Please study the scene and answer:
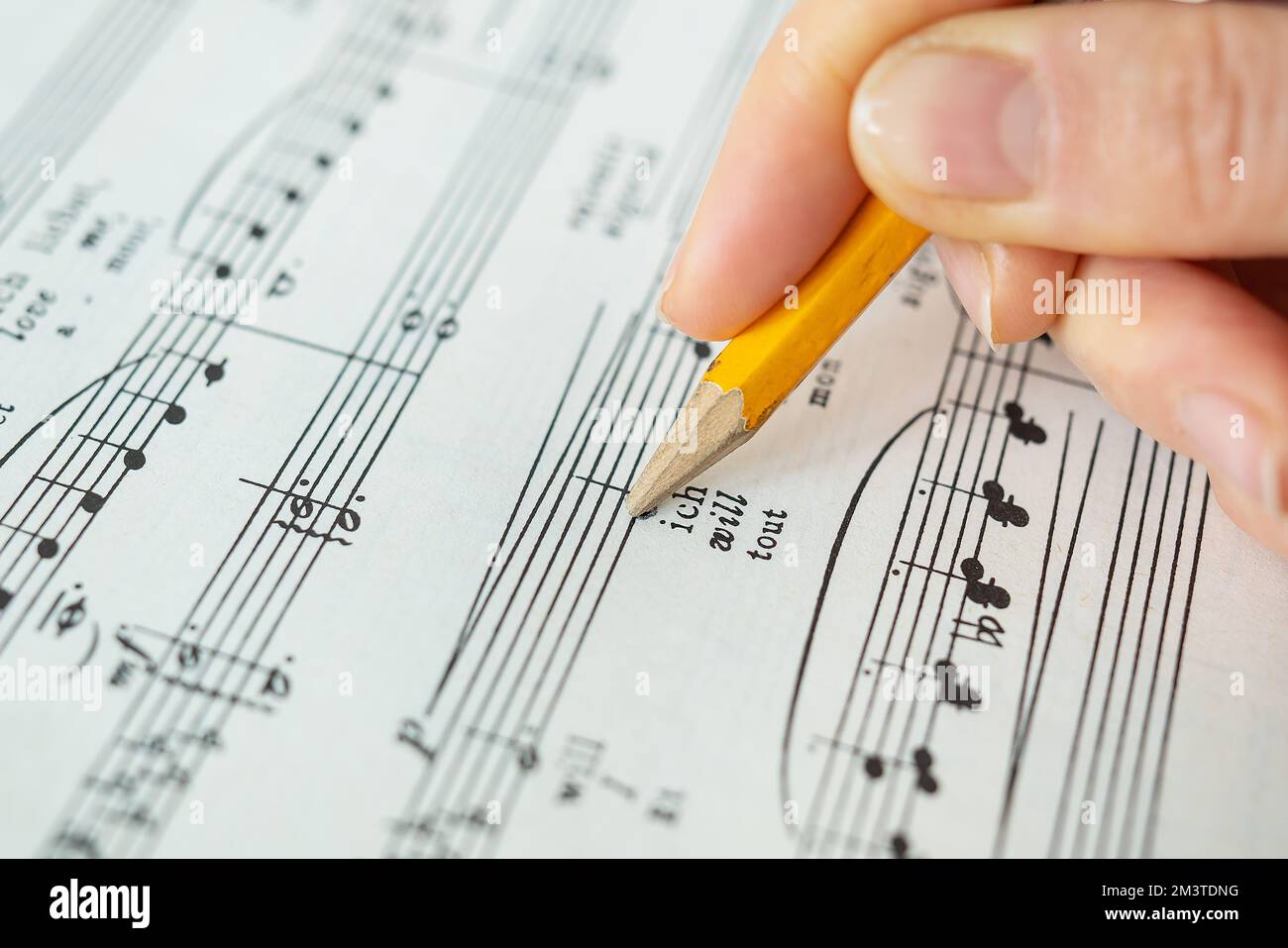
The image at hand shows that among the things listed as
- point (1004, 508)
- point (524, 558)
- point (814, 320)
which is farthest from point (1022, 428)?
point (524, 558)

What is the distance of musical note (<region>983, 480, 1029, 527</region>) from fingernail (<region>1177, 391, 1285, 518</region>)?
11 centimetres

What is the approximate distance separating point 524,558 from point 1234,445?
426 mm

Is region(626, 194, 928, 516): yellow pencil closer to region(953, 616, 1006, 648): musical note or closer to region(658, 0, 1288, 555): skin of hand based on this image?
region(658, 0, 1288, 555): skin of hand

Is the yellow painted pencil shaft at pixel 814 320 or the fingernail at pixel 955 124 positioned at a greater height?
the fingernail at pixel 955 124

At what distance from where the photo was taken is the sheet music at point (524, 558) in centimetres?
60

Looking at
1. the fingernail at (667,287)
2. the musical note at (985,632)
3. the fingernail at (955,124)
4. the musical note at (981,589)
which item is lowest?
the musical note at (985,632)

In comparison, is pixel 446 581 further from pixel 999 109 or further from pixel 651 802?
pixel 999 109

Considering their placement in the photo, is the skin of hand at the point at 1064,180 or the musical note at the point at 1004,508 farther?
the musical note at the point at 1004,508

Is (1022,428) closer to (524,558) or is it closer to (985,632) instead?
(985,632)

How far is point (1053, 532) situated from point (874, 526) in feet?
0.38

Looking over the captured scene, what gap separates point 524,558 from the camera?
0.68m

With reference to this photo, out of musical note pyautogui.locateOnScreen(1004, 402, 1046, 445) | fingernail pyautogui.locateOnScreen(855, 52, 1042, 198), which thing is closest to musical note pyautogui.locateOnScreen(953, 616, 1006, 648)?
musical note pyautogui.locateOnScreen(1004, 402, 1046, 445)

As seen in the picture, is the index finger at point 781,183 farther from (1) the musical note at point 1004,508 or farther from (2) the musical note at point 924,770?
(2) the musical note at point 924,770

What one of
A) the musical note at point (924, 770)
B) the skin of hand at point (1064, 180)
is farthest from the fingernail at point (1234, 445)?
the musical note at point (924, 770)
